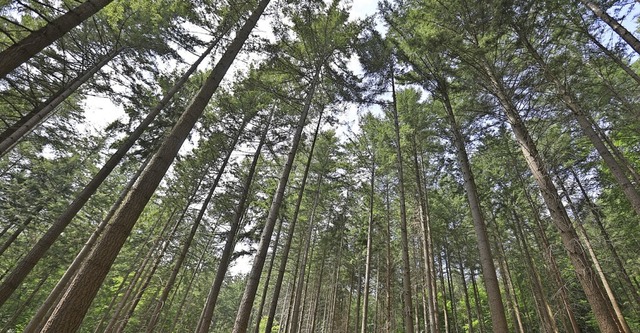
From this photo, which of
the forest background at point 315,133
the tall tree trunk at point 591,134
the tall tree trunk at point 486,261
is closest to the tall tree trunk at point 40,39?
the forest background at point 315,133

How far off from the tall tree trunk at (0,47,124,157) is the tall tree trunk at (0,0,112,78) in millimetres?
3924

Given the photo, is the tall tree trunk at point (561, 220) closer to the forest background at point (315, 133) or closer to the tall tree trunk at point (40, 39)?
the forest background at point (315, 133)

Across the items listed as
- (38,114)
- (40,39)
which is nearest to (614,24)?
(40,39)

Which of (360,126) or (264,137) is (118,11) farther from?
(360,126)

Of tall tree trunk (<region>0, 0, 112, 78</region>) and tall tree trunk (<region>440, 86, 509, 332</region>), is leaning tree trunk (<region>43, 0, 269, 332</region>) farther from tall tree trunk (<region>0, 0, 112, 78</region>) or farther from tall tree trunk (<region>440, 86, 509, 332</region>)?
tall tree trunk (<region>440, 86, 509, 332</region>)

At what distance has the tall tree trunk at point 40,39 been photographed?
11.3 ft

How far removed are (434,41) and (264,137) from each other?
7.79 m

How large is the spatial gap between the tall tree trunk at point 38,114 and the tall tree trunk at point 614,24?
15.6 m

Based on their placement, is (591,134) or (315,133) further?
(315,133)

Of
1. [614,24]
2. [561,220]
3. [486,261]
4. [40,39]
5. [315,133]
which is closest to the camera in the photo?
[40,39]

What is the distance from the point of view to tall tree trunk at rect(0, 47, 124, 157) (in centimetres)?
688

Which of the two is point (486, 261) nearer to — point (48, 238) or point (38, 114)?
point (48, 238)

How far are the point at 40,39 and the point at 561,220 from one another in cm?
956

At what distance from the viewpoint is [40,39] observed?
368 cm
